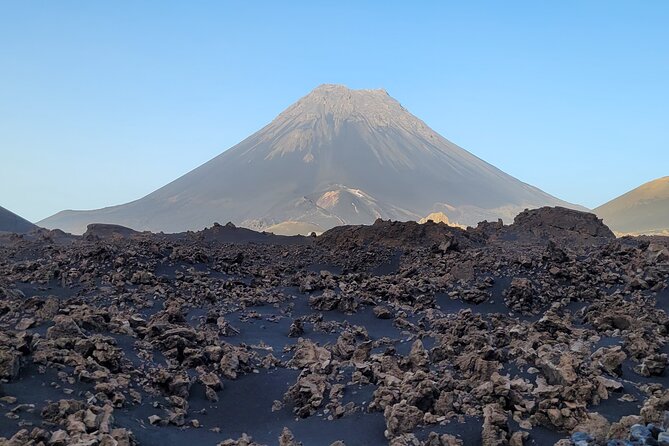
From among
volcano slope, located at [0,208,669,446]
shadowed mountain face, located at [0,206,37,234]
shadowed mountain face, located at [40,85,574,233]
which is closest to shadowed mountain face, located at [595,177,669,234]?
shadowed mountain face, located at [40,85,574,233]

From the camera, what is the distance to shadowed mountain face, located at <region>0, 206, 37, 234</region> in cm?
Result: 3350

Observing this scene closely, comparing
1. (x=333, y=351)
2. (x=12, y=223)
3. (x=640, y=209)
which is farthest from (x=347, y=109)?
(x=333, y=351)

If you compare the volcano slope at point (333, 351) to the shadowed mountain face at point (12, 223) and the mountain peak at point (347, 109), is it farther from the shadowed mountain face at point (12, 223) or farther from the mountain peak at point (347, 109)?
the mountain peak at point (347, 109)

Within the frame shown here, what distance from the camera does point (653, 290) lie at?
10.1m

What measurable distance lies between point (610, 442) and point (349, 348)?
3898mm

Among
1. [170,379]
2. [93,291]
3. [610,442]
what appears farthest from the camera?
[93,291]

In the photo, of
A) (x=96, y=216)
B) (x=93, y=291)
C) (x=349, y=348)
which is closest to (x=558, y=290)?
(x=349, y=348)

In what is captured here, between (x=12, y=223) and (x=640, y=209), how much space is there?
237 ft

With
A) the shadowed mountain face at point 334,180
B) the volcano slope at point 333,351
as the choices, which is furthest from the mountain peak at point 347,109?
the volcano slope at point 333,351

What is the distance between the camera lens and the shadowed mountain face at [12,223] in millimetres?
33500

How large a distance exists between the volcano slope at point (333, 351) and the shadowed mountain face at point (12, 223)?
2300 centimetres

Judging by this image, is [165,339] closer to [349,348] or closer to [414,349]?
[349,348]

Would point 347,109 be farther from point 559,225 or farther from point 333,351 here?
point 333,351

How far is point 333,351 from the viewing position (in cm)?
791
